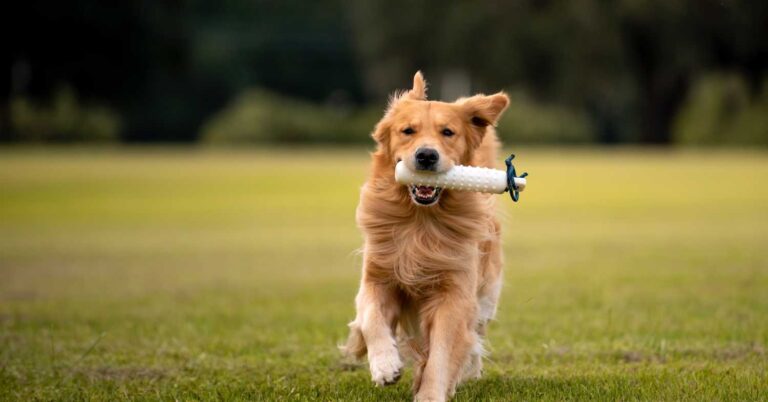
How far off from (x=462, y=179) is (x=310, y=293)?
589 centimetres

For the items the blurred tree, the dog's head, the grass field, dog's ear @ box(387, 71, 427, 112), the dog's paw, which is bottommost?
the grass field

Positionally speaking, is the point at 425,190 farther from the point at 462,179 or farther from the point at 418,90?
the point at 418,90

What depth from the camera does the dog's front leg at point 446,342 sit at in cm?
557

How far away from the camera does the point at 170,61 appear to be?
190 ft

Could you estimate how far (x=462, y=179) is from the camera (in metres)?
5.94

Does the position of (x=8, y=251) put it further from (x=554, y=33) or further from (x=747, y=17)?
(x=747, y=17)

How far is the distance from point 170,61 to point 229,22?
11.6m

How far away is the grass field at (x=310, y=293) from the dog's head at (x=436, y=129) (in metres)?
1.30

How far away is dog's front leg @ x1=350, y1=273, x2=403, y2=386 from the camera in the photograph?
5.55 metres

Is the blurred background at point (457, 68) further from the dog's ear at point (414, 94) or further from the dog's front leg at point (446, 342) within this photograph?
the dog's front leg at point (446, 342)

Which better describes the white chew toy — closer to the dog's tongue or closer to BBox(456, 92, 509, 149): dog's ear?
the dog's tongue

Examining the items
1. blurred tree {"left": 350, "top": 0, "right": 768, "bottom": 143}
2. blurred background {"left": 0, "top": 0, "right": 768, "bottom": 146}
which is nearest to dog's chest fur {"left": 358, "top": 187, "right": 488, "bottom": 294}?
blurred background {"left": 0, "top": 0, "right": 768, "bottom": 146}

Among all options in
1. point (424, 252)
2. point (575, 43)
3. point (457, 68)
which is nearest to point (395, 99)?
point (424, 252)

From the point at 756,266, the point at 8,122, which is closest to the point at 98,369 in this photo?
the point at 756,266
